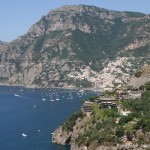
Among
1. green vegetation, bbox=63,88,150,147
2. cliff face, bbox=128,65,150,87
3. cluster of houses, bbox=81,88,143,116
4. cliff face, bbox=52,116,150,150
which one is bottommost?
cliff face, bbox=52,116,150,150

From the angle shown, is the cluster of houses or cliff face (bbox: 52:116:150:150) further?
the cluster of houses

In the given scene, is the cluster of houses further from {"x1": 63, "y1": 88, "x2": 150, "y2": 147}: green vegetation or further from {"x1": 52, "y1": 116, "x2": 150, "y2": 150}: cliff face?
{"x1": 52, "y1": 116, "x2": 150, "y2": 150}: cliff face

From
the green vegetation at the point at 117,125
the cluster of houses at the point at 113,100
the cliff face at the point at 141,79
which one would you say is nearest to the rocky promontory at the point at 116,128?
the green vegetation at the point at 117,125

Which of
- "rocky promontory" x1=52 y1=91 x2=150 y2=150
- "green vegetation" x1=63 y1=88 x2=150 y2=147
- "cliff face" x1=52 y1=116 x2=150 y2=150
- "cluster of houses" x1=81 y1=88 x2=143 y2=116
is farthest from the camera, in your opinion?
"cluster of houses" x1=81 y1=88 x2=143 y2=116

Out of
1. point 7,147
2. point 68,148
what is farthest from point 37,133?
point 68,148

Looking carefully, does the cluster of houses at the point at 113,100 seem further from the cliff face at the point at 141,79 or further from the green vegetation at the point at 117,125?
the cliff face at the point at 141,79


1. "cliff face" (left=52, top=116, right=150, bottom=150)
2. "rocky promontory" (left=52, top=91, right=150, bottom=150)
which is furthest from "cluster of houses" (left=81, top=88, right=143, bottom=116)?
"cliff face" (left=52, top=116, right=150, bottom=150)

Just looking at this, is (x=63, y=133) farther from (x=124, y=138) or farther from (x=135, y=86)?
(x=124, y=138)

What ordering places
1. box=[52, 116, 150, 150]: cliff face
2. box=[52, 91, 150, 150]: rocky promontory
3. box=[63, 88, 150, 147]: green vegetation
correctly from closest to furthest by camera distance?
1. box=[52, 116, 150, 150]: cliff face
2. box=[52, 91, 150, 150]: rocky promontory
3. box=[63, 88, 150, 147]: green vegetation

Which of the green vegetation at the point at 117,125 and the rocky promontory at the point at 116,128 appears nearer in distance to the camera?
the rocky promontory at the point at 116,128

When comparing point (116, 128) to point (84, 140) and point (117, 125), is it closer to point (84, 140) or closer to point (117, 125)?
point (117, 125)

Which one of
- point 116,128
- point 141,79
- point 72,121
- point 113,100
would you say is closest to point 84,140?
point 116,128
